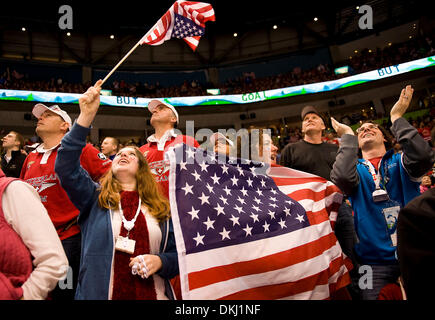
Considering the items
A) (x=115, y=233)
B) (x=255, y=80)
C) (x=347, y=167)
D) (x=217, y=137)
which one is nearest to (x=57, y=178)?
(x=115, y=233)

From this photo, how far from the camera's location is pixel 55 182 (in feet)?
7.28

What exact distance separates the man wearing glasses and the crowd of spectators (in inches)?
572

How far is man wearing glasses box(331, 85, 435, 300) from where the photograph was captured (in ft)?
6.54

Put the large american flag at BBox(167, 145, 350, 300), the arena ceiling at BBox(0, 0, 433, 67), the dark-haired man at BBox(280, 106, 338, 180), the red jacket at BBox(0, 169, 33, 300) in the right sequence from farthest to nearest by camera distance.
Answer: the arena ceiling at BBox(0, 0, 433, 67)
the dark-haired man at BBox(280, 106, 338, 180)
the large american flag at BBox(167, 145, 350, 300)
the red jacket at BBox(0, 169, 33, 300)

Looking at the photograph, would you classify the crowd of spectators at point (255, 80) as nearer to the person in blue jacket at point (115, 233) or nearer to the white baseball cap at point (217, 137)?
the white baseball cap at point (217, 137)

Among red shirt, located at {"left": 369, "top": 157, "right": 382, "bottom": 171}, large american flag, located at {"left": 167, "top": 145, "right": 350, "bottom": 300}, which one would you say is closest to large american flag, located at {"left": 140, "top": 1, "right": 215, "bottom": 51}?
large american flag, located at {"left": 167, "top": 145, "right": 350, "bottom": 300}

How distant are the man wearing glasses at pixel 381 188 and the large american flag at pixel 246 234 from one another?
180 mm

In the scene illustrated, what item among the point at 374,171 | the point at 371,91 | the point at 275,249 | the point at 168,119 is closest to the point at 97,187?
the point at 275,249

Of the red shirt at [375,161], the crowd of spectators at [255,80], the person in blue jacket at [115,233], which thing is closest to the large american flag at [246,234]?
the person in blue jacket at [115,233]

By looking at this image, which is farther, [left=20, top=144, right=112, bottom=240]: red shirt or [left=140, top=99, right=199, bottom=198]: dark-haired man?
[left=140, top=99, right=199, bottom=198]: dark-haired man

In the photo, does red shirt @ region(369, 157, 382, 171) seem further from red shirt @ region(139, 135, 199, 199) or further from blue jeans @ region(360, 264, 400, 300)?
red shirt @ region(139, 135, 199, 199)

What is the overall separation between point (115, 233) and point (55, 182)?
0.94 metres

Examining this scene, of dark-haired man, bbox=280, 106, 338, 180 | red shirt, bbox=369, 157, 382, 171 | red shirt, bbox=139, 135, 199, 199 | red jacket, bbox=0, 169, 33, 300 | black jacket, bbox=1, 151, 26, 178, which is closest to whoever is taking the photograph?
red jacket, bbox=0, 169, 33, 300

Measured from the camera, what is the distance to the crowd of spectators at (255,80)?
47.2 ft
